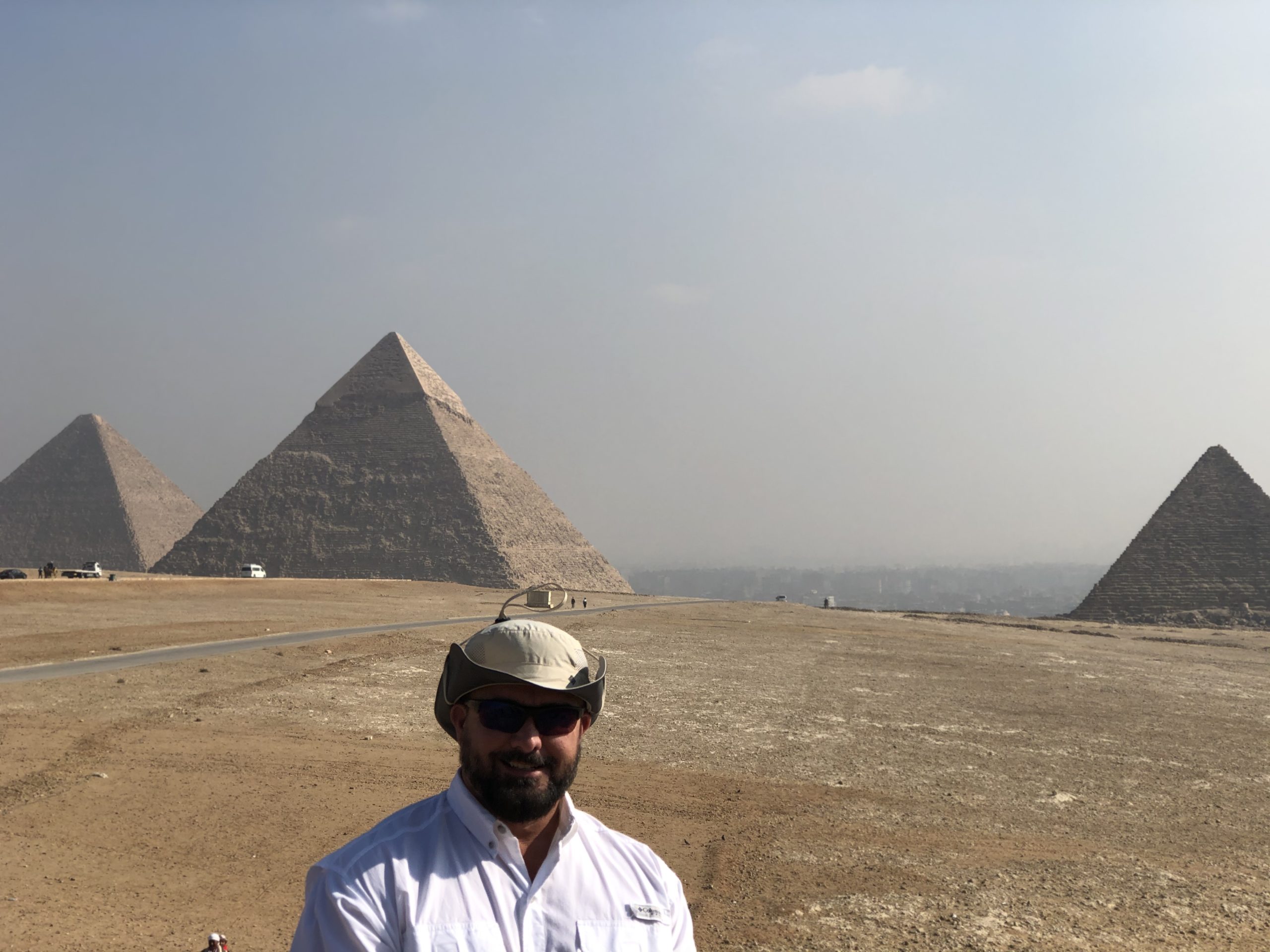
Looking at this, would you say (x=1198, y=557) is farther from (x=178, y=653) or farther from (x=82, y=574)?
(x=82, y=574)

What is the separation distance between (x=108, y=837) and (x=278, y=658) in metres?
11.7

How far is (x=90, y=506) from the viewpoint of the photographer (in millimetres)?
126500

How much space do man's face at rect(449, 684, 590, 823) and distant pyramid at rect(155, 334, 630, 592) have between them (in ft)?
319

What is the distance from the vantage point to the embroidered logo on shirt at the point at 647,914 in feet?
9.36

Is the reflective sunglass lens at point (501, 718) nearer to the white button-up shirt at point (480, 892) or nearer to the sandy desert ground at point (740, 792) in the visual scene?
the white button-up shirt at point (480, 892)

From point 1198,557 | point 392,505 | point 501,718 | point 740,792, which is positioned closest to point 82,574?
point 740,792

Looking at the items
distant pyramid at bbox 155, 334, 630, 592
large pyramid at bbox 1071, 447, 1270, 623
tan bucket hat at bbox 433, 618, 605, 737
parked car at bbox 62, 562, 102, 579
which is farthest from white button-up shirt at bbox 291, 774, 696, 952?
distant pyramid at bbox 155, 334, 630, 592

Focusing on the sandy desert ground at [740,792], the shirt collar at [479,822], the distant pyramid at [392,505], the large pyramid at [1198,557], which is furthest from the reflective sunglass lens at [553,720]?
the distant pyramid at [392,505]

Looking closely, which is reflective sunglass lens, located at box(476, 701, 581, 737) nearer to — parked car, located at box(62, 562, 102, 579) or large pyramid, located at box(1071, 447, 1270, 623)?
parked car, located at box(62, 562, 102, 579)

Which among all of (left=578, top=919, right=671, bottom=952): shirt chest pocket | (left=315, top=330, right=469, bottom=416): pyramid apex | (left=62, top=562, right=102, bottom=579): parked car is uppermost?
(left=315, top=330, right=469, bottom=416): pyramid apex

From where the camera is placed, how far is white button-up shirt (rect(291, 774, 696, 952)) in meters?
2.56

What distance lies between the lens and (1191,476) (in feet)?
242

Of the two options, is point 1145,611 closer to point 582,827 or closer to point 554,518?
point 582,827

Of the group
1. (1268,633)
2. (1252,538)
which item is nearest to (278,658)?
(1268,633)
